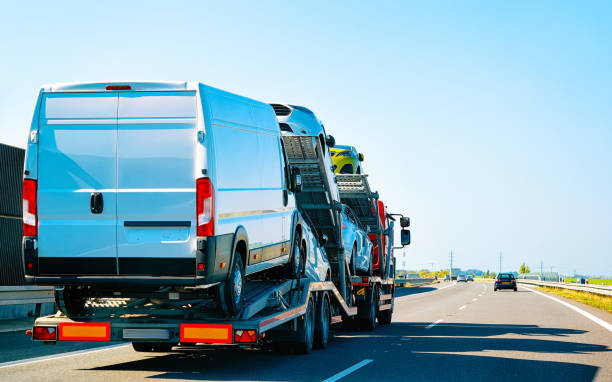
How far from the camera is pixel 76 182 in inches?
329

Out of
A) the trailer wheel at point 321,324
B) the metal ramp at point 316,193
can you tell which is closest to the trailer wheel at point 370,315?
the metal ramp at point 316,193

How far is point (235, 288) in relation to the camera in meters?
9.00

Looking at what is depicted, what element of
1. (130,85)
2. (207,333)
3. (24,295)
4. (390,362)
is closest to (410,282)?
(24,295)

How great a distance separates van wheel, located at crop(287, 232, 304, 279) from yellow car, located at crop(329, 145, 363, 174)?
589cm

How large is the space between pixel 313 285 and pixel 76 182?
16.2ft

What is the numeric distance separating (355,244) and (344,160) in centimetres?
256

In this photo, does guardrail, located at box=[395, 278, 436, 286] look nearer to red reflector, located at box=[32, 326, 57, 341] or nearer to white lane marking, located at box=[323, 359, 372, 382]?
white lane marking, located at box=[323, 359, 372, 382]

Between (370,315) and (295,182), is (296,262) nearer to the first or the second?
(295,182)

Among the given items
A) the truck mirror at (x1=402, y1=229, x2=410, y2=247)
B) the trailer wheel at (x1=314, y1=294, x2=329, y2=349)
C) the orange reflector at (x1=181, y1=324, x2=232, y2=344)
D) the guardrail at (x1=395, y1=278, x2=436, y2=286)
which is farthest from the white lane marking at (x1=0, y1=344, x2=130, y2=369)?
the guardrail at (x1=395, y1=278, x2=436, y2=286)

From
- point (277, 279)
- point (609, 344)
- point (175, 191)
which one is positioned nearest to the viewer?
point (175, 191)

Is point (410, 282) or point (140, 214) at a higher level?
point (140, 214)

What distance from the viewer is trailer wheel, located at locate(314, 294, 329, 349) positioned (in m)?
12.6

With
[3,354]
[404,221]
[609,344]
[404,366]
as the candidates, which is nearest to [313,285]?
[404,366]

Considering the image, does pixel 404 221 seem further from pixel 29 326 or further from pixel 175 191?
pixel 175 191
